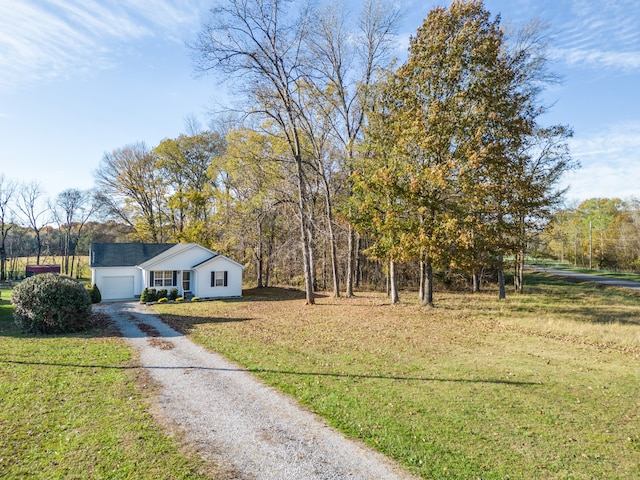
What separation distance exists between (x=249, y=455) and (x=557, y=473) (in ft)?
13.0

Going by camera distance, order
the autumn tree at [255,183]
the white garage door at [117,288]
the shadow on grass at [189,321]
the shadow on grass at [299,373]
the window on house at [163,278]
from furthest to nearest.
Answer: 1. the window on house at [163,278]
2. the white garage door at [117,288]
3. the autumn tree at [255,183]
4. the shadow on grass at [189,321]
5. the shadow on grass at [299,373]

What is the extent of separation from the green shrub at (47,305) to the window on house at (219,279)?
12.8m

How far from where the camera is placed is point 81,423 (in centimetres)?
604

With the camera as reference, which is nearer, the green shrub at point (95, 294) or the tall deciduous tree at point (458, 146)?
the tall deciduous tree at point (458, 146)

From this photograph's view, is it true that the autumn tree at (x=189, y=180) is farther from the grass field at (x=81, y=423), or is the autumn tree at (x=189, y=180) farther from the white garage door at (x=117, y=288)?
the grass field at (x=81, y=423)

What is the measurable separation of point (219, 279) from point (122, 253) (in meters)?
7.21

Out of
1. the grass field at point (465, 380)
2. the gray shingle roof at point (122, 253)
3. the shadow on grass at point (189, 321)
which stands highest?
the gray shingle roof at point (122, 253)

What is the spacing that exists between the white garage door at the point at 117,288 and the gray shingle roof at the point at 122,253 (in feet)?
3.20

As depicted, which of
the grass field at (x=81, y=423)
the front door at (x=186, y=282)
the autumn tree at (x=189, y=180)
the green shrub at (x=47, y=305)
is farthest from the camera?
the autumn tree at (x=189, y=180)

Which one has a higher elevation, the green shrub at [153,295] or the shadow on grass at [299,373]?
the green shrub at [153,295]

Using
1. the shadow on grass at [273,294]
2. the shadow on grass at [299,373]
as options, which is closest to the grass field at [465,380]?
the shadow on grass at [299,373]

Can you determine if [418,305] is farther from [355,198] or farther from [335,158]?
[335,158]

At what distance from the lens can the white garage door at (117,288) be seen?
25500 mm

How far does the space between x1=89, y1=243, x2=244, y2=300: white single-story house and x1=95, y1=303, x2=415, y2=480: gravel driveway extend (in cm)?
1693
